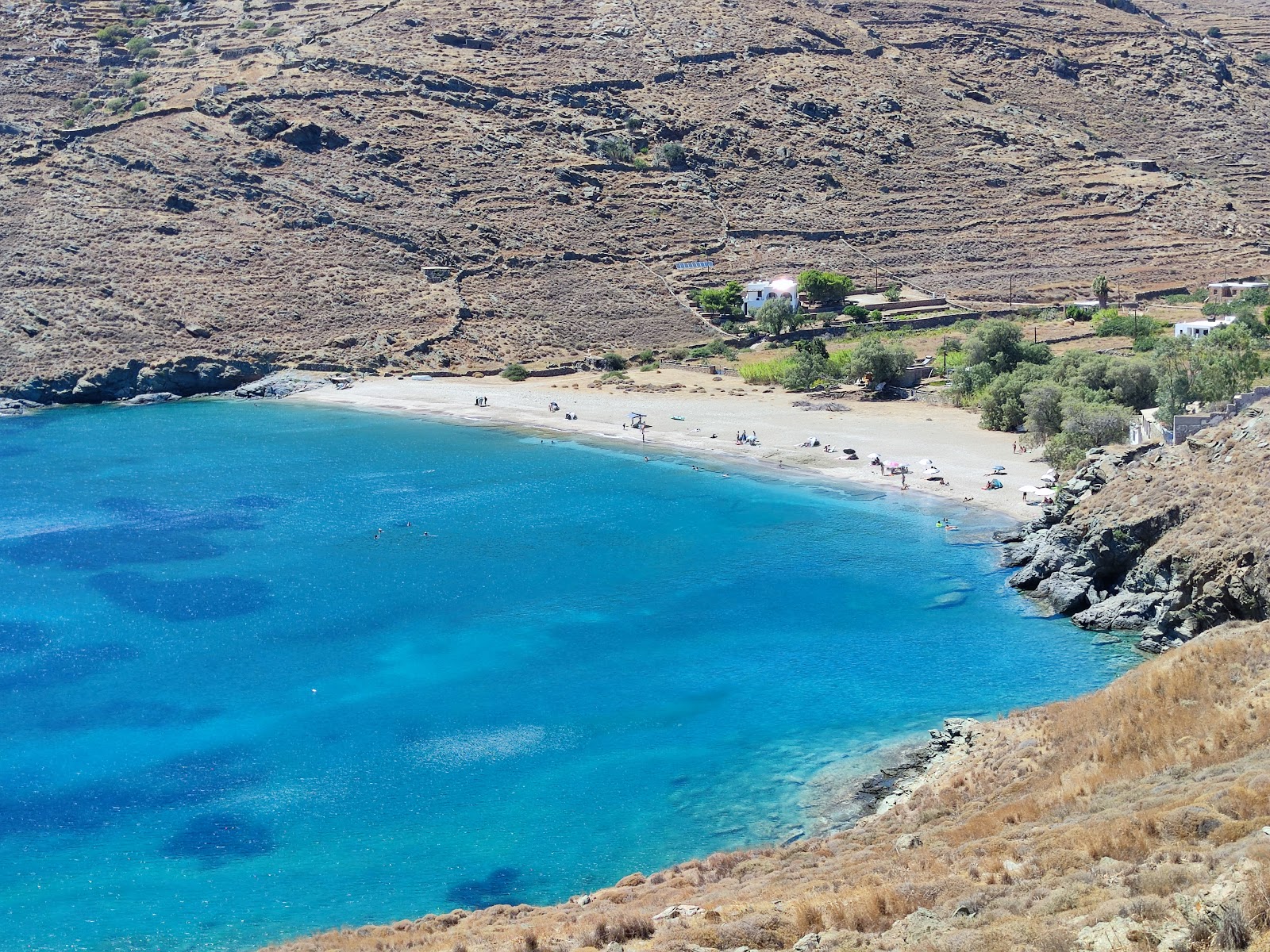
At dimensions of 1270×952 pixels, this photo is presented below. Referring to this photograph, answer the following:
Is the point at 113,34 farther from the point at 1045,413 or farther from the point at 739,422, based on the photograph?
the point at 1045,413

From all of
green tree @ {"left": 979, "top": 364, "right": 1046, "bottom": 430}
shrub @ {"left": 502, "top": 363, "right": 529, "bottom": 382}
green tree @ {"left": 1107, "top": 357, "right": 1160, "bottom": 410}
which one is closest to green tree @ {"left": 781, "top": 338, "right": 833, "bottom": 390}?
green tree @ {"left": 979, "top": 364, "right": 1046, "bottom": 430}

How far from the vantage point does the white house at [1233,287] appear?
3492 inches

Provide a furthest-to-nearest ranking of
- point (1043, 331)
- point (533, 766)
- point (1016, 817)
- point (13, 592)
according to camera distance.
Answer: point (1043, 331) < point (13, 592) < point (533, 766) < point (1016, 817)

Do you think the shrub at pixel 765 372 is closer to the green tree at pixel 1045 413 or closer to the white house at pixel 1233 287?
the green tree at pixel 1045 413

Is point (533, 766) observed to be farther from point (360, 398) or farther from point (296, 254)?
point (296, 254)

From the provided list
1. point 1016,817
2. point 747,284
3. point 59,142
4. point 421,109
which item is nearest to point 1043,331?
point 747,284

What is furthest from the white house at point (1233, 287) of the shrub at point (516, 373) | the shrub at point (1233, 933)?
the shrub at point (1233, 933)

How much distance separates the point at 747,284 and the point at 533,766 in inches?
2871

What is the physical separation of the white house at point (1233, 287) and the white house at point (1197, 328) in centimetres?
1429

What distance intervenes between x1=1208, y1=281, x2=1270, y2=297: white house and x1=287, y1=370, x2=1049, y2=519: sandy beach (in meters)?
33.2

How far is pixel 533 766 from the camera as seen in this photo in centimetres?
3033

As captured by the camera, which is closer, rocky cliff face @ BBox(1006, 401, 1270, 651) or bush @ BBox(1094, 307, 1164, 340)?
rocky cliff face @ BBox(1006, 401, 1270, 651)

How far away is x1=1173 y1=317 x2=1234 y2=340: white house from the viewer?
72812 millimetres

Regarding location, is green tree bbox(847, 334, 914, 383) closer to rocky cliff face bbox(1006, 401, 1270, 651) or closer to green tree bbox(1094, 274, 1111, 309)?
green tree bbox(1094, 274, 1111, 309)
